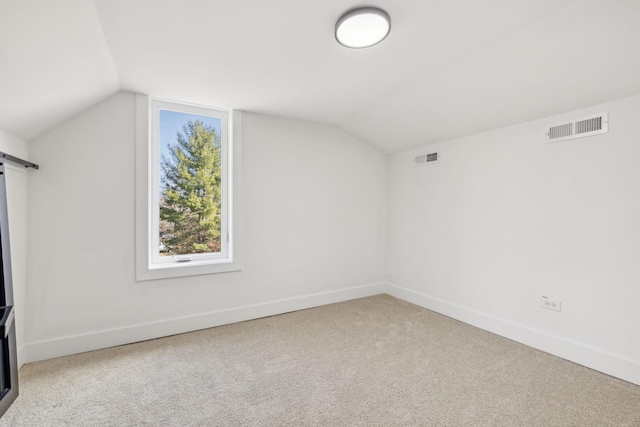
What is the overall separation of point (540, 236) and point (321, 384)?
Answer: 2.24 meters

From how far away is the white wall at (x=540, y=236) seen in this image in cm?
215

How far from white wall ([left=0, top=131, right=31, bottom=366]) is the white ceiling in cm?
14

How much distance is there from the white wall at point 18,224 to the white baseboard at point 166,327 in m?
0.17

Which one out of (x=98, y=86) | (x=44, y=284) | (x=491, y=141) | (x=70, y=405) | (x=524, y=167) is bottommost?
(x=70, y=405)

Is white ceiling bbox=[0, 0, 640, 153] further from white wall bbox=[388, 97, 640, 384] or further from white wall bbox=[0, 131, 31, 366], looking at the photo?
white wall bbox=[388, 97, 640, 384]

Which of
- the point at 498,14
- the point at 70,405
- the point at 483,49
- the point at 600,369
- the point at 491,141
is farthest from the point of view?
the point at 491,141

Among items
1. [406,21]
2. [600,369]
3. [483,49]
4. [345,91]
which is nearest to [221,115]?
[345,91]

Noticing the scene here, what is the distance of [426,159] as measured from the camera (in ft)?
12.0

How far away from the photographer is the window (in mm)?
2771

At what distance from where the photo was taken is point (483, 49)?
2.04m

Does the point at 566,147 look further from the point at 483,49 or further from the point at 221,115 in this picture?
the point at 221,115

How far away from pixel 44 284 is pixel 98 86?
5.42 ft

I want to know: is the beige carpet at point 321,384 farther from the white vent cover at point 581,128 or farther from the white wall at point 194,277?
the white vent cover at point 581,128

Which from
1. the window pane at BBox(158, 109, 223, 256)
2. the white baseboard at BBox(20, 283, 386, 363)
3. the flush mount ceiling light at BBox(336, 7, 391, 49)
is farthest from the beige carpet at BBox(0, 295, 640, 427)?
the flush mount ceiling light at BBox(336, 7, 391, 49)
